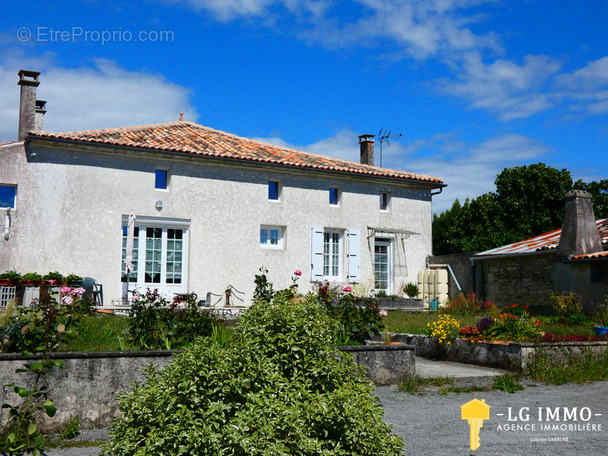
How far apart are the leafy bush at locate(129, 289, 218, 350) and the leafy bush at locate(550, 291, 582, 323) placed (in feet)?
32.4

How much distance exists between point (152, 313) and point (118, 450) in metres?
4.02

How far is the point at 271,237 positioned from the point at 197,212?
2.56 metres

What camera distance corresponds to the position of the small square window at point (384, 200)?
2003 centimetres

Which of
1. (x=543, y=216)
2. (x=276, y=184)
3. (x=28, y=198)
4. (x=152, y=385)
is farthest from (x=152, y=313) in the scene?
(x=543, y=216)

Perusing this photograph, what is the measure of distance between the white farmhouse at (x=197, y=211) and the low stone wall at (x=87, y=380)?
391 inches

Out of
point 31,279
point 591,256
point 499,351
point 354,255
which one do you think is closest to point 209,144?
point 354,255

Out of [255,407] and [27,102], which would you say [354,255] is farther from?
[255,407]

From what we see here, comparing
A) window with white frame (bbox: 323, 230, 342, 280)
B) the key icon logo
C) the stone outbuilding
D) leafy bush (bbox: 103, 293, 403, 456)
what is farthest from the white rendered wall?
leafy bush (bbox: 103, 293, 403, 456)

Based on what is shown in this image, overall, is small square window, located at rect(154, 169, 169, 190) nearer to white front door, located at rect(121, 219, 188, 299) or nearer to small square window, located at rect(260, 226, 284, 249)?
white front door, located at rect(121, 219, 188, 299)

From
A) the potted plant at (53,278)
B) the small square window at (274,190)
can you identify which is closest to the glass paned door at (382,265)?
the small square window at (274,190)

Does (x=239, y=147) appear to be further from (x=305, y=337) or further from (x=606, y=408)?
(x=305, y=337)

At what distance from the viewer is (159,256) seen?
53.6 feet

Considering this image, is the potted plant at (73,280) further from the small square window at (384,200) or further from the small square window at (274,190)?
the small square window at (384,200)

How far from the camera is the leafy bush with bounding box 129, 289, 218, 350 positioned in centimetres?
676
